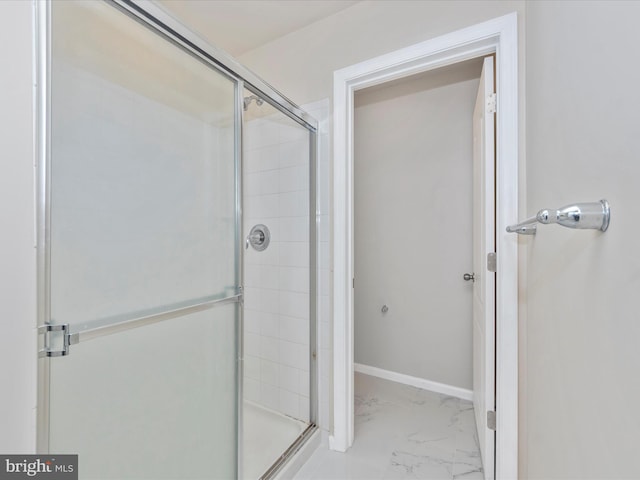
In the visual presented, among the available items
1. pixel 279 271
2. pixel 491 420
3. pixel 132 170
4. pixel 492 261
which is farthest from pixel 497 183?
pixel 132 170

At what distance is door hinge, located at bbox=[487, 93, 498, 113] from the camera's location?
1.38 m

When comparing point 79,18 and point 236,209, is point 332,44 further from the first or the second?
point 79,18

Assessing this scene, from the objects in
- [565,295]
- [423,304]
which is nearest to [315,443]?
[423,304]

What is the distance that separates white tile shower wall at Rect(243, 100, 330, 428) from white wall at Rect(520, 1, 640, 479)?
1.06 m

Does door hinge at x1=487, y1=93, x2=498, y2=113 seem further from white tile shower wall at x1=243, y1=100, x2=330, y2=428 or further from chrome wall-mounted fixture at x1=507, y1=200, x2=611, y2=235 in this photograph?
chrome wall-mounted fixture at x1=507, y1=200, x2=611, y2=235

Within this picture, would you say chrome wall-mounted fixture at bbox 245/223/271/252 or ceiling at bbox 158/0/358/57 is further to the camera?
chrome wall-mounted fixture at bbox 245/223/271/252

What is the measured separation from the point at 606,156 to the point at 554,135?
38cm

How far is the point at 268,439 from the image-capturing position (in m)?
1.67

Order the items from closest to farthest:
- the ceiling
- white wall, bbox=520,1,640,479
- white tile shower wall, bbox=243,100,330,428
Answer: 1. white wall, bbox=520,1,640,479
2. the ceiling
3. white tile shower wall, bbox=243,100,330,428

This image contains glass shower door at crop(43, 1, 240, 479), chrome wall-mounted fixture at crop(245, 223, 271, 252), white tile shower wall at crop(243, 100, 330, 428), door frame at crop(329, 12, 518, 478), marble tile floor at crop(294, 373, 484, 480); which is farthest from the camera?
chrome wall-mounted fixture at crop(245, 223, 271, 252)

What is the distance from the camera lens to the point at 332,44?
176 cm

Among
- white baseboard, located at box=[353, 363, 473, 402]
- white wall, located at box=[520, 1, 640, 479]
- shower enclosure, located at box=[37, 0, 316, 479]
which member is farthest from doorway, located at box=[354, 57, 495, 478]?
shower enclosure, located at box=[37, 0, 316, 479]

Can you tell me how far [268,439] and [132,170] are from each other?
1560 mm

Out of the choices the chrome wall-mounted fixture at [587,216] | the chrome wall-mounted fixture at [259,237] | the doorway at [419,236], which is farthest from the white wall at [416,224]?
the chrome wall-mounted fixture at [587,216]
